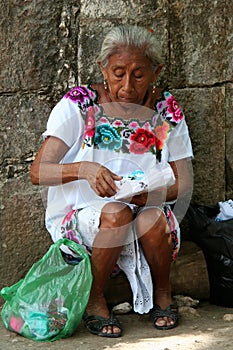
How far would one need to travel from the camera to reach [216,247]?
12.9 ft

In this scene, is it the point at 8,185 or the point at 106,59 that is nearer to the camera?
the point at 106,59

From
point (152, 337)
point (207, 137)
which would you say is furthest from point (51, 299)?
point (207, 137)

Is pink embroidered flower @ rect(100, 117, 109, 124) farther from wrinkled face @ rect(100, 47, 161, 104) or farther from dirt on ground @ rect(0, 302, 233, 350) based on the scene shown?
dirt on ground @ rect(0, 302, 233, 350)

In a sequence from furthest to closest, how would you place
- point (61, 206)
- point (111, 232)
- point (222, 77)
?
1. point (222, 77)
2. point (61, 206)
3. point (111, 232)

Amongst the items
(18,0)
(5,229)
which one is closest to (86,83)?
(18,0)

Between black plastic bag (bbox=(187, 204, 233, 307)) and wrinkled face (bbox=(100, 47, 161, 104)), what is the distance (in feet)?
2.46

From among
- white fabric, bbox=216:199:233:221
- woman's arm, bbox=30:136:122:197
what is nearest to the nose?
woman's arm, bbox=30:136:122:197

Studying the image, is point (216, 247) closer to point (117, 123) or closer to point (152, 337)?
point (152, 337)

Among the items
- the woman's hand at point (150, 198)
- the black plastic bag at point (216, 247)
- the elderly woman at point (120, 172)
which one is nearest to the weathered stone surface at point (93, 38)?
the elderly woman at point (120, 172)

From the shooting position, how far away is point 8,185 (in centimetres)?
398

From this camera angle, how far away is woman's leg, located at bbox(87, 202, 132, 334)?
11.6 ft

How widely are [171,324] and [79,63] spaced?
1.42m

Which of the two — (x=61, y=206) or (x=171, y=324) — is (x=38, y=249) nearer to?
(x=61, y=206)

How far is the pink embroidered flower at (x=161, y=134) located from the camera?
3.88 meters
